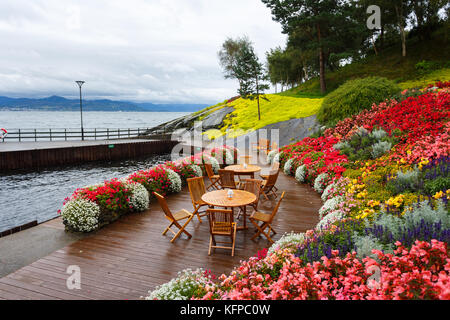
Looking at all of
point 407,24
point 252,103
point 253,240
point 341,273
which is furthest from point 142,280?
point 407,24

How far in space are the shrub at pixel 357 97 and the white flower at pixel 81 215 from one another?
1178cm

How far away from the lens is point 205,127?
3356cm

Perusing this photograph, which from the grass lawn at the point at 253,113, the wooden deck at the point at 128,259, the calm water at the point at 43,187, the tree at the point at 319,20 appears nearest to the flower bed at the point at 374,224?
the wooden deck at the point at 128,259

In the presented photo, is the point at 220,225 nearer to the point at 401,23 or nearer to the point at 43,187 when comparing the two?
the point at 43,187

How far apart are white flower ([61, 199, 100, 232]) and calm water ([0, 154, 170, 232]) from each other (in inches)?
200

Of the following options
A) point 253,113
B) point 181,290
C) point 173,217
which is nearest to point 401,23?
point 253,113

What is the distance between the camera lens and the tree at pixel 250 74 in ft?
92.7

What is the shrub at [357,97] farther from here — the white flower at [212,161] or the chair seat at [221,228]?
the chair seat at [221,228]

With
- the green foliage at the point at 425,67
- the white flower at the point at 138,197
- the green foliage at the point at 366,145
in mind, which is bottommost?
the white flower at the point at 138,197

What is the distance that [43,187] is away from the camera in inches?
568

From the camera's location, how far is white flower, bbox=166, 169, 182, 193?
9.01 m

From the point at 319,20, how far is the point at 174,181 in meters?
22.6

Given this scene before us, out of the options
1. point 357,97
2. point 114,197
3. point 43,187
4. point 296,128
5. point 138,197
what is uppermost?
point 357,97
